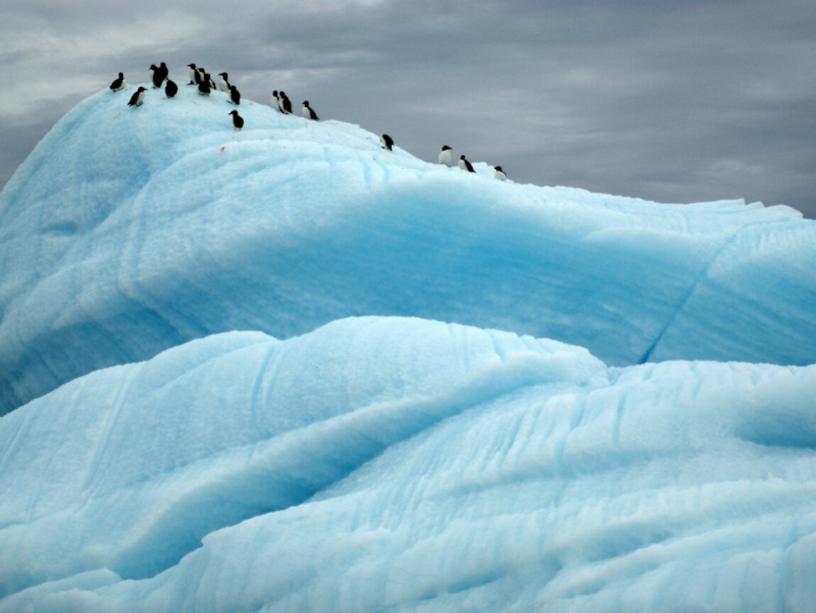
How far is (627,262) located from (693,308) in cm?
74

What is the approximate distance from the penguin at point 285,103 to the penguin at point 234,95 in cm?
132

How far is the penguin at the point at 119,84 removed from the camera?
12.6m

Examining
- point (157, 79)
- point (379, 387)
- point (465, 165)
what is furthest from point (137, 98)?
point (379, 387)

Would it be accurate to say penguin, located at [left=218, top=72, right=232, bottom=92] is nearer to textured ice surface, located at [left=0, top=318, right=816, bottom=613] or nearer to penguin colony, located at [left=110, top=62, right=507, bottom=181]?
penguin colony, located at [left=110, top=62, right=507, bottom=181]

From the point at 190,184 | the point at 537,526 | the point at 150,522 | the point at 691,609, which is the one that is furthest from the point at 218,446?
the point at 190,184

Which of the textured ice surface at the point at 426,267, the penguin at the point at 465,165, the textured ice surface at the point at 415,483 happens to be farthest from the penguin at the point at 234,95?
the textured ice surface at the point at 415,483

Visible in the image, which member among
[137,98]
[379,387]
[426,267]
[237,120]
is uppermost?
[137,98]

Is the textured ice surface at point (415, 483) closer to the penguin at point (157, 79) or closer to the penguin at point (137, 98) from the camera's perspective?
the penguin at point (137, 98)

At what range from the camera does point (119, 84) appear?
41.6ft

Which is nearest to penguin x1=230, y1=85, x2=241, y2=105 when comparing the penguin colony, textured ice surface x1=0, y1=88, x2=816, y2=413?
the penguin colony

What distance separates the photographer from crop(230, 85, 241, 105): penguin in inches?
472

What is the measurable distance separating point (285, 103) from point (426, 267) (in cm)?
571

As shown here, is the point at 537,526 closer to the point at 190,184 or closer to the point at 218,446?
the point at 218,446

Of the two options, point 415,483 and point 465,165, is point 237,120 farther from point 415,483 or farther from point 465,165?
point 415,483
